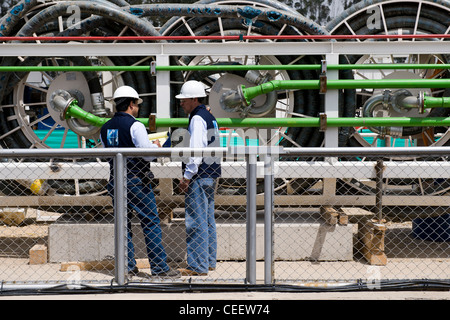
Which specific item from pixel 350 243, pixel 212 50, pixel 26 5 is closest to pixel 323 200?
pixel 350 243

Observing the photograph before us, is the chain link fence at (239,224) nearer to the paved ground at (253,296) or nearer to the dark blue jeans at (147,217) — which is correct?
the dark blue jeans at (147,217)

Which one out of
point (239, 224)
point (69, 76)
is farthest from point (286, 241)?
point (69, 76)

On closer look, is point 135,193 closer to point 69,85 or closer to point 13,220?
point 69,85

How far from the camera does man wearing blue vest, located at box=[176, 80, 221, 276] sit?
5.30m

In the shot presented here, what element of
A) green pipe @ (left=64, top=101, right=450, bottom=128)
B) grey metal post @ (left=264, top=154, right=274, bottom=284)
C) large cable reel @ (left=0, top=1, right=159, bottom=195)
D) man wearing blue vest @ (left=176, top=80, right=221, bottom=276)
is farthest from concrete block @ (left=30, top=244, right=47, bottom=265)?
grey metal post @ (left=264, top=154, right=274, bottom=284)

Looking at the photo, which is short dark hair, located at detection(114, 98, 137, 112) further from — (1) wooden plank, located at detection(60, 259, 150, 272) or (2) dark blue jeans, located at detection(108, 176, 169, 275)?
(1) wooden plank, located at detection(60, 259, 150, 272)

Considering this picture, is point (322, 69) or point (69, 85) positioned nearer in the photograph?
point (322, 69)

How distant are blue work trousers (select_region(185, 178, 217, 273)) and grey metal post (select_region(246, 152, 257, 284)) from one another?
3.10ft

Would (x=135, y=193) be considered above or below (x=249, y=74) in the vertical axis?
below

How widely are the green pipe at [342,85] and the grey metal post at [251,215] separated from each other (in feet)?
6.55

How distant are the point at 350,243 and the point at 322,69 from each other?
6.23ft

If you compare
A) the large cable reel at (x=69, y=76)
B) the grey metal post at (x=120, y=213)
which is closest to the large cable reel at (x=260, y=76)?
the large cable reel at (x=69, y=76)

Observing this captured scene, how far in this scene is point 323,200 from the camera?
21.4 ft

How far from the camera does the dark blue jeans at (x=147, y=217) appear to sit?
5.18 metres
